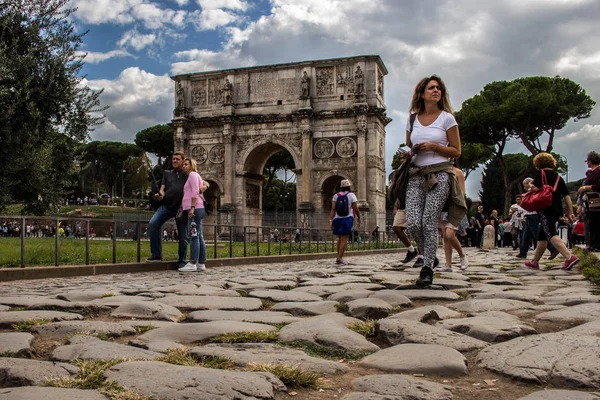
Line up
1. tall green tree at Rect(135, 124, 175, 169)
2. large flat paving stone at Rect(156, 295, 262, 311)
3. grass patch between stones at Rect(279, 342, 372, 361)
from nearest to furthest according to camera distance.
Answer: grass patch between stones at Rect(279, 342, 372, 361) → large flat paving stone at Rect(156, 295, 262, 311) → tall green tree at Rect(135, 124, 175, 169)

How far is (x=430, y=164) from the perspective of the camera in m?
5.12

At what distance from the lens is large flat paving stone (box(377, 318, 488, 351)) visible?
256 centimetres

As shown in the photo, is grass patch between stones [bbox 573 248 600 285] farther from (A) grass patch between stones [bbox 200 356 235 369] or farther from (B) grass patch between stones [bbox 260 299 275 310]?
(A) grass patch between stones [bbox 200 356 235 369]

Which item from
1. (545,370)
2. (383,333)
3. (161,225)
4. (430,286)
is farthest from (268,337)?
(161,225)

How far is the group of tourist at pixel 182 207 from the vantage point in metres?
8.23

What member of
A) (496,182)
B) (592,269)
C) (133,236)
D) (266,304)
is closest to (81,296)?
(266,304)

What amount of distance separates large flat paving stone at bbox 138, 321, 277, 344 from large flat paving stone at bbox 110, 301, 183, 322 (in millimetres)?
473

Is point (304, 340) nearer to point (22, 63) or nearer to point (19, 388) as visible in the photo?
point (19, 388)

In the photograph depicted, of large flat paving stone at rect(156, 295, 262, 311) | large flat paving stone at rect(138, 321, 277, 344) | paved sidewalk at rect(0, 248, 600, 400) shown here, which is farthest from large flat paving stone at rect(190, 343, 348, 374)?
large flat paving stone at rect(156, 295, 262, 311)

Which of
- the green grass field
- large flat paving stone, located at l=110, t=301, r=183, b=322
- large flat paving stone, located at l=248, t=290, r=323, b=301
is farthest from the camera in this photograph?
the green grass field

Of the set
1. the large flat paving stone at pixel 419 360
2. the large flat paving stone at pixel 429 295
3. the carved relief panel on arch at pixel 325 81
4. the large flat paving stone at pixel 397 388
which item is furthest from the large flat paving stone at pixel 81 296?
the carved relief panel on arch at pixel 325 81

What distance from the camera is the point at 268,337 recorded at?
8.86ft

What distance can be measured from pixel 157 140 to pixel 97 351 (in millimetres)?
67885

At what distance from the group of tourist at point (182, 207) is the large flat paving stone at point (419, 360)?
19.7 ft
